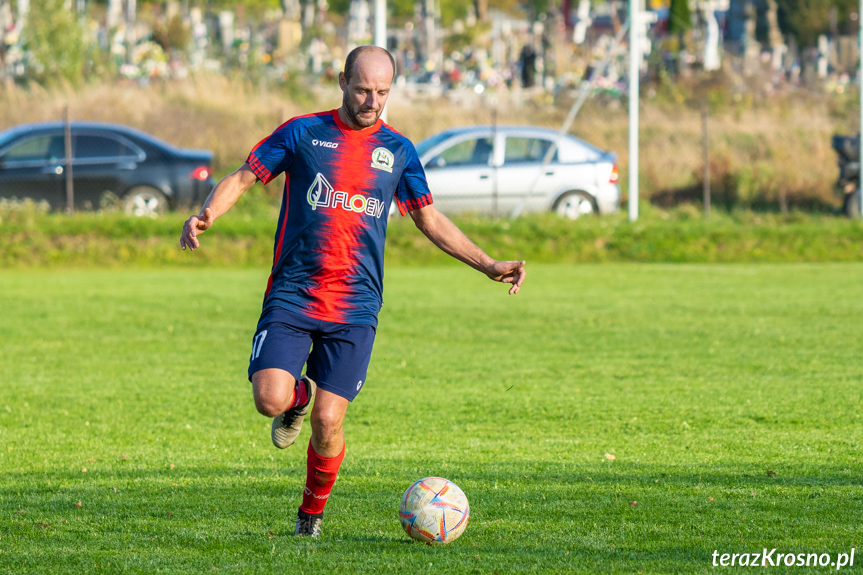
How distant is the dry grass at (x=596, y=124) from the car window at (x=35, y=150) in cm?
395

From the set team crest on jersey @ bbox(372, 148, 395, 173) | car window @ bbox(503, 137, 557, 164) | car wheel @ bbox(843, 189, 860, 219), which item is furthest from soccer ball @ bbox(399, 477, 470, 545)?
car wheel @ bbox(843, 189, 860, 219)

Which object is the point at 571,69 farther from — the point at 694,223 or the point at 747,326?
the point at 747,326

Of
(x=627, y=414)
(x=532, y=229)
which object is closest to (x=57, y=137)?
(x=532, y=229)

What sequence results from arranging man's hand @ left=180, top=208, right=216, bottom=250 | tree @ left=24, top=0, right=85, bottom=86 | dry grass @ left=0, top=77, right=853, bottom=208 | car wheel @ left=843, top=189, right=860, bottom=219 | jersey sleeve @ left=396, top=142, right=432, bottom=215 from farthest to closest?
tree @ left=24, top=0, right=85, bottom=86 < dry grass @ left=0, top=77, right=853, bottom=208 < car wheel @ left=843, top=189, right=860, bottom=219 < jersey sleeve @ left=396, top=142, right=432, bottom=215 < man's hand @ left=180, top=208, right=216, bottom=250

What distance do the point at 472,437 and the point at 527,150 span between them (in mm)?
13618

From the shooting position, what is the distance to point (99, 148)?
20.6m

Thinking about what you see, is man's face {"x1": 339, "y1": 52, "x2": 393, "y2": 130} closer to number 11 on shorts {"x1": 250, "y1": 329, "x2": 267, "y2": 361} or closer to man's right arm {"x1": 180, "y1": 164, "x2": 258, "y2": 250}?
man's right arm {"x1": 180, "y1": 164, "x2": 258, "y2": 250}

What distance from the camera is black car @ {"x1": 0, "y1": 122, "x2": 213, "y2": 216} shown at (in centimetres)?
2020

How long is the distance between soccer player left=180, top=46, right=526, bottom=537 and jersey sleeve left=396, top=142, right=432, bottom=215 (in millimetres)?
132

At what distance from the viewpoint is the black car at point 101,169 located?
20.2 m

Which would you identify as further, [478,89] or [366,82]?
[478,89]

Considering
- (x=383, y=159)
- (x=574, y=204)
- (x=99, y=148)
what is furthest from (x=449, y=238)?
(x=99, y=148)

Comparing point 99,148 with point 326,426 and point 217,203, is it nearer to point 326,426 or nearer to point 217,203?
point 217,203

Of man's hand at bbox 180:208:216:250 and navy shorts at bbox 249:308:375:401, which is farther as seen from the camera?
navy shorts at bbox 249:308:375:401
